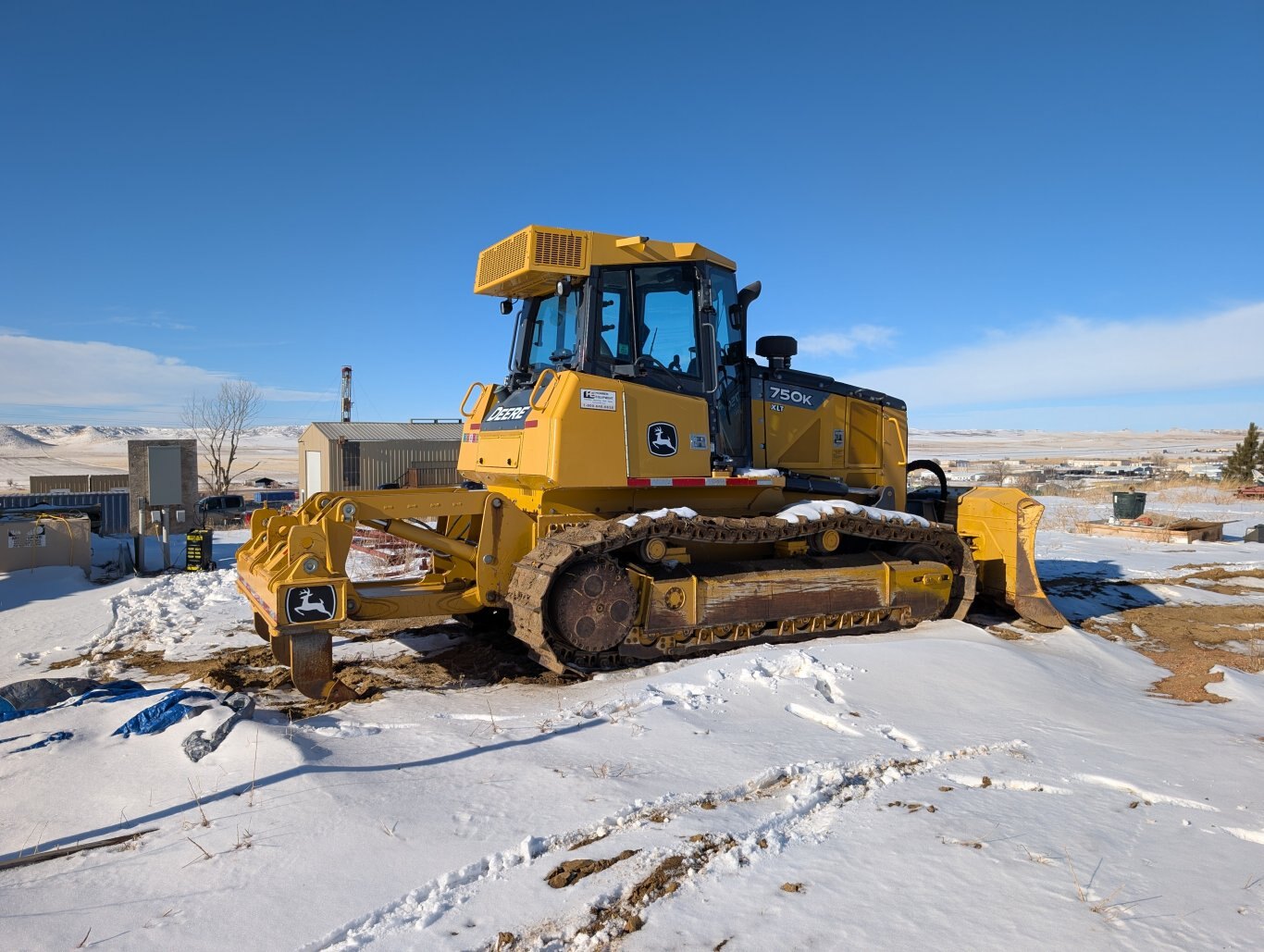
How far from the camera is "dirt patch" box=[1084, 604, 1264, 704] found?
7.08m

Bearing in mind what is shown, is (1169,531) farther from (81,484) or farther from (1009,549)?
(81,484)

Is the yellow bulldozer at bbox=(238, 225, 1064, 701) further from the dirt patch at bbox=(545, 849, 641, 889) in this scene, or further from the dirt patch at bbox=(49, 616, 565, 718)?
the dirt patch at bbox=(545, 849, 641, 889)

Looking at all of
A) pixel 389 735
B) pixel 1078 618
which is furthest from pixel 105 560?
pixel 1078 618

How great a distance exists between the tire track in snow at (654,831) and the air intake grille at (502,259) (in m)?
4.91

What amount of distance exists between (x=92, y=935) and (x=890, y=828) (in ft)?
10.5

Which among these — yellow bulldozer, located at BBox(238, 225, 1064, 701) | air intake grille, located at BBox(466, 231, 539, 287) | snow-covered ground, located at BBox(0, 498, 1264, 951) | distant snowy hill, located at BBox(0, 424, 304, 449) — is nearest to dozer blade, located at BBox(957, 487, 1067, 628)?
yellow bulldozer, located at BBox(238, 225, 1064, 701)

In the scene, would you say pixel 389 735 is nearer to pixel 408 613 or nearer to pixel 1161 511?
pixel 408 613

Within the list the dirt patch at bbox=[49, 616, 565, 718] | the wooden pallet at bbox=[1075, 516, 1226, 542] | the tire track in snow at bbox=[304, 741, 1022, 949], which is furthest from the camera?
the wooden pallet at bbox=[1075, 516, 1226, 542]

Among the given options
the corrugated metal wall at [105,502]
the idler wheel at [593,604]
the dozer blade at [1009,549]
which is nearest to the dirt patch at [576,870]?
the idler wheel at [593,604]

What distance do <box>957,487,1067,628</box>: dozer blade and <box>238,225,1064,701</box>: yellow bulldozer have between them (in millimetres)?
31

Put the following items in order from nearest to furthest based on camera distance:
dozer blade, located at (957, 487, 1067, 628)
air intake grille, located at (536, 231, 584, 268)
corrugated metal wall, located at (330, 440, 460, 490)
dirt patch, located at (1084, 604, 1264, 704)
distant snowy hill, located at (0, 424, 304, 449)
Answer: dirt patch, located at (1084, 604, 1264, 704), air intake grille, located at (536, 231, 584, 268), dozer blade, located at (957, 487, 1067, 628), corrugated metal wall, located at (330, 440, 460, 490), distant snowy hill, located at (0, 424, 304, 449)

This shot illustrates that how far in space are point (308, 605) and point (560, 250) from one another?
3.60 metres

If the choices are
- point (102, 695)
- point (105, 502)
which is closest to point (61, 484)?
point (105, 502)

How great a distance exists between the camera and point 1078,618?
10.2 meters
